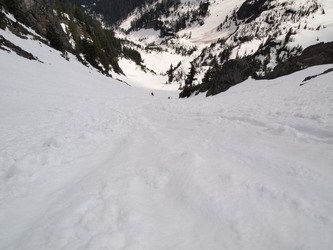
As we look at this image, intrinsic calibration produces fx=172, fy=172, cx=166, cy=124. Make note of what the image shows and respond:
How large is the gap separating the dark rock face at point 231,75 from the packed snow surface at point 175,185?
73.7 feet

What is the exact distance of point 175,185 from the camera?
12.2ft

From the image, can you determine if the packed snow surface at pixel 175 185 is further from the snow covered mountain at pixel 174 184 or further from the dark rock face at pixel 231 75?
the dark rock face at pixel 231 75

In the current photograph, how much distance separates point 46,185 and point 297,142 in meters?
6.84

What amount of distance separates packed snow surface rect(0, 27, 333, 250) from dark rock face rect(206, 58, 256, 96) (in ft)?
73.7

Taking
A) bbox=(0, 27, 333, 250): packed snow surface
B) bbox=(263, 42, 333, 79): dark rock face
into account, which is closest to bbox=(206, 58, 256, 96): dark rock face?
bbox=(263, 42, 333, 79): dark rock face

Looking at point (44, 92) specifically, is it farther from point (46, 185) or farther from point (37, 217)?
point (37, 217)

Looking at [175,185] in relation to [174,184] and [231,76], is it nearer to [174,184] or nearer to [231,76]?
[174,184]

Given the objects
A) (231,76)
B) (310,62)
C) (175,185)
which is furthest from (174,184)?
(231,76)

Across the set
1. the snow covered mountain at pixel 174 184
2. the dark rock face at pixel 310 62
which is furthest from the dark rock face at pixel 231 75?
the snow covered mountain at pixel 174 184

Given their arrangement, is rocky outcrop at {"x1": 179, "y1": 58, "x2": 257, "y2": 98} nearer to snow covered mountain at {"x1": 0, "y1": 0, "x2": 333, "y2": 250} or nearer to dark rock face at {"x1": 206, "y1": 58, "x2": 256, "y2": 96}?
dark rock face at {"x1": 206, "y1": 58, "x2": 256, "y2": 96}

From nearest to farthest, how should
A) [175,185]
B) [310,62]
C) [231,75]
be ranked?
[175,185], [310,62], [231,75]

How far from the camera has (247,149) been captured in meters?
5.00

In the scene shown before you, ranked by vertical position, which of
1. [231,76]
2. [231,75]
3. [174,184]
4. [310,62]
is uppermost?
[310,62]

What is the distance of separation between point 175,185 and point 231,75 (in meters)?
32.3
